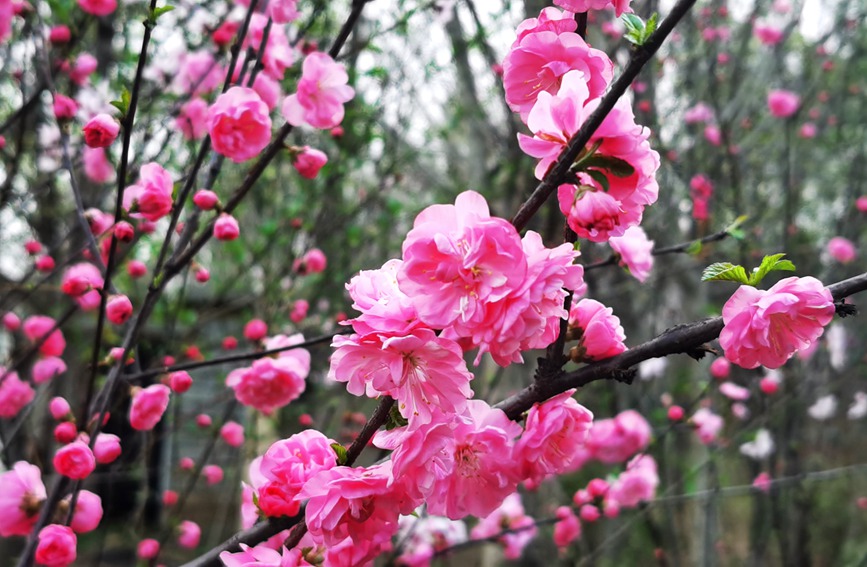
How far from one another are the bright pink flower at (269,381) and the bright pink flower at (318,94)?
574mm

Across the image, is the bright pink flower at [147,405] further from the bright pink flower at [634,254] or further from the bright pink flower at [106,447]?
the bright pink flower at [634,254]

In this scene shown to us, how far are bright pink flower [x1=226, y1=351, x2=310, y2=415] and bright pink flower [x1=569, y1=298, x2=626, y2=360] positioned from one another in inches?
35.2

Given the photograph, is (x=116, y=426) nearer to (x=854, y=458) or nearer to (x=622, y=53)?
(x=622, y=53)

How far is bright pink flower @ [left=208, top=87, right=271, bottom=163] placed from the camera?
4.67 ft

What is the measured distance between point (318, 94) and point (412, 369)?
103cm

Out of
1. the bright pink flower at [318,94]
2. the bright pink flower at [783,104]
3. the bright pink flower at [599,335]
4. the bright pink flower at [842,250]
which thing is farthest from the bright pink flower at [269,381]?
the bright pink flower at [783,104]

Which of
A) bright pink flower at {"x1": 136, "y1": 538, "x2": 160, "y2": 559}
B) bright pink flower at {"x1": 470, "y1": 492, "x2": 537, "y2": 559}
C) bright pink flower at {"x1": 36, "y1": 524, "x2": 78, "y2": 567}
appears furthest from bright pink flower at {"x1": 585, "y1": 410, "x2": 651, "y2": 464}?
bright pink flower at {"x1": 36, "y1": 524, "x2": 78, "y2": 567}

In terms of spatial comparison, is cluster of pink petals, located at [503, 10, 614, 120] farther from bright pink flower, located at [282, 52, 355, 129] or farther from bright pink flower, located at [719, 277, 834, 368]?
bright pink flower, located at [282, 52, 355, 129]

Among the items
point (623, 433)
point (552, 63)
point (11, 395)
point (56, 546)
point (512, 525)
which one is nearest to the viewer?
point (552, 63)

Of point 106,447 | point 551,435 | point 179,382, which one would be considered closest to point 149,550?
point 179,382

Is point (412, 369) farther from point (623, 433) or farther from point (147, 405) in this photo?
point (623, 433)

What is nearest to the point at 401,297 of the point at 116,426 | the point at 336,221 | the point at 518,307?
the point at 518,307

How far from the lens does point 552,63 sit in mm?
888

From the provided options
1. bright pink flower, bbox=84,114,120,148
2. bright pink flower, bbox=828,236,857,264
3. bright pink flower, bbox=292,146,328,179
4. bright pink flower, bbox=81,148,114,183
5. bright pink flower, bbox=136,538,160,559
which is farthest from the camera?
bright pink flower, bbox=828,236,857,264
